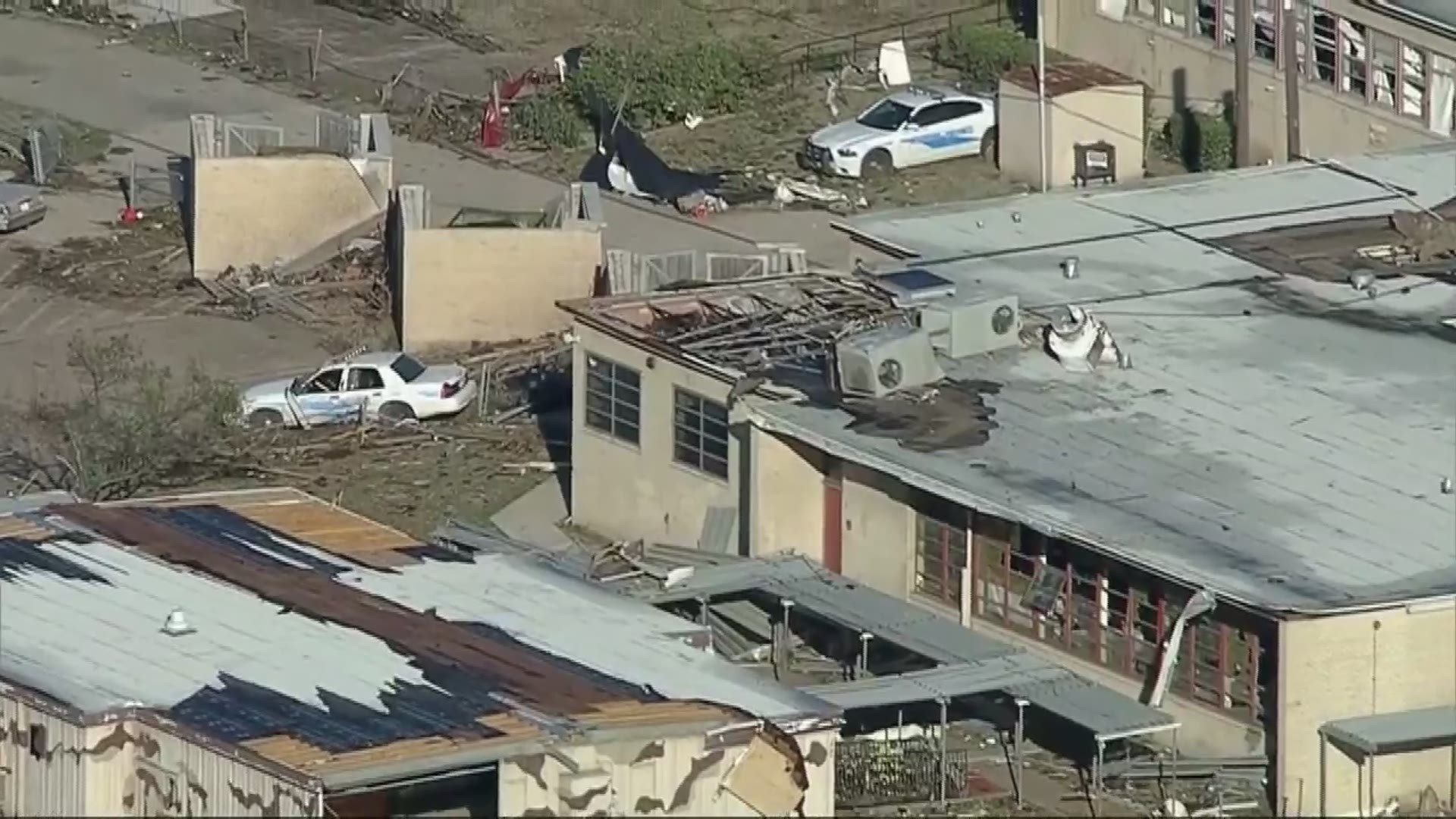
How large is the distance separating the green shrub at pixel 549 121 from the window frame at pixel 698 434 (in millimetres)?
18328

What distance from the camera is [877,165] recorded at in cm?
5734

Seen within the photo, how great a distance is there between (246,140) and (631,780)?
24.7 m

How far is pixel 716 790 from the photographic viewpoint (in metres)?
31.1

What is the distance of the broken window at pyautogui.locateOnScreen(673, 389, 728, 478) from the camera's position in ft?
132

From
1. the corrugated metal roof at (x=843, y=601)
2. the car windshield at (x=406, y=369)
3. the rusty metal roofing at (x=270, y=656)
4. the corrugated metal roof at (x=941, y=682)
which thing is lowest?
the car windshield at (x=406, y=369)

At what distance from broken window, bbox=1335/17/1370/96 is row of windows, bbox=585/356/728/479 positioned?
16.3 m

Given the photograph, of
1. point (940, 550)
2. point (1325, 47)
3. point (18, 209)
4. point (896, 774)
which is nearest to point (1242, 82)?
point (1325, 47)

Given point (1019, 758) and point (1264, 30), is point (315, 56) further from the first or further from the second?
point (1019, 758)

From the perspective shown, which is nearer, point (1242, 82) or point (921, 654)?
point (921, 654)

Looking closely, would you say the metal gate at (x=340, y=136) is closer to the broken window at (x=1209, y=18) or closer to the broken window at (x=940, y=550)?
the broken window at (x=1209, y=18)

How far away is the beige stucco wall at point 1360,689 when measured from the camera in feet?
112

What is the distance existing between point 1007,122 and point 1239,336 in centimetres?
1631

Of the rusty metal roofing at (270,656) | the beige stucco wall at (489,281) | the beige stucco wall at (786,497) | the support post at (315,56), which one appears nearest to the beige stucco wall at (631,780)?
the rusty metal roofing at (270,656)

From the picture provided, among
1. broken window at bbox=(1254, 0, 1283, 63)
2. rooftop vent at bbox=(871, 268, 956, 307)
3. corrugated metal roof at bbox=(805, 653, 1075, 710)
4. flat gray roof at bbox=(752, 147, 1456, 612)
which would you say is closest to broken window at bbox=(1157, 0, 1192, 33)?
broken window at bbox=(1254, 0, 1283, 63)
